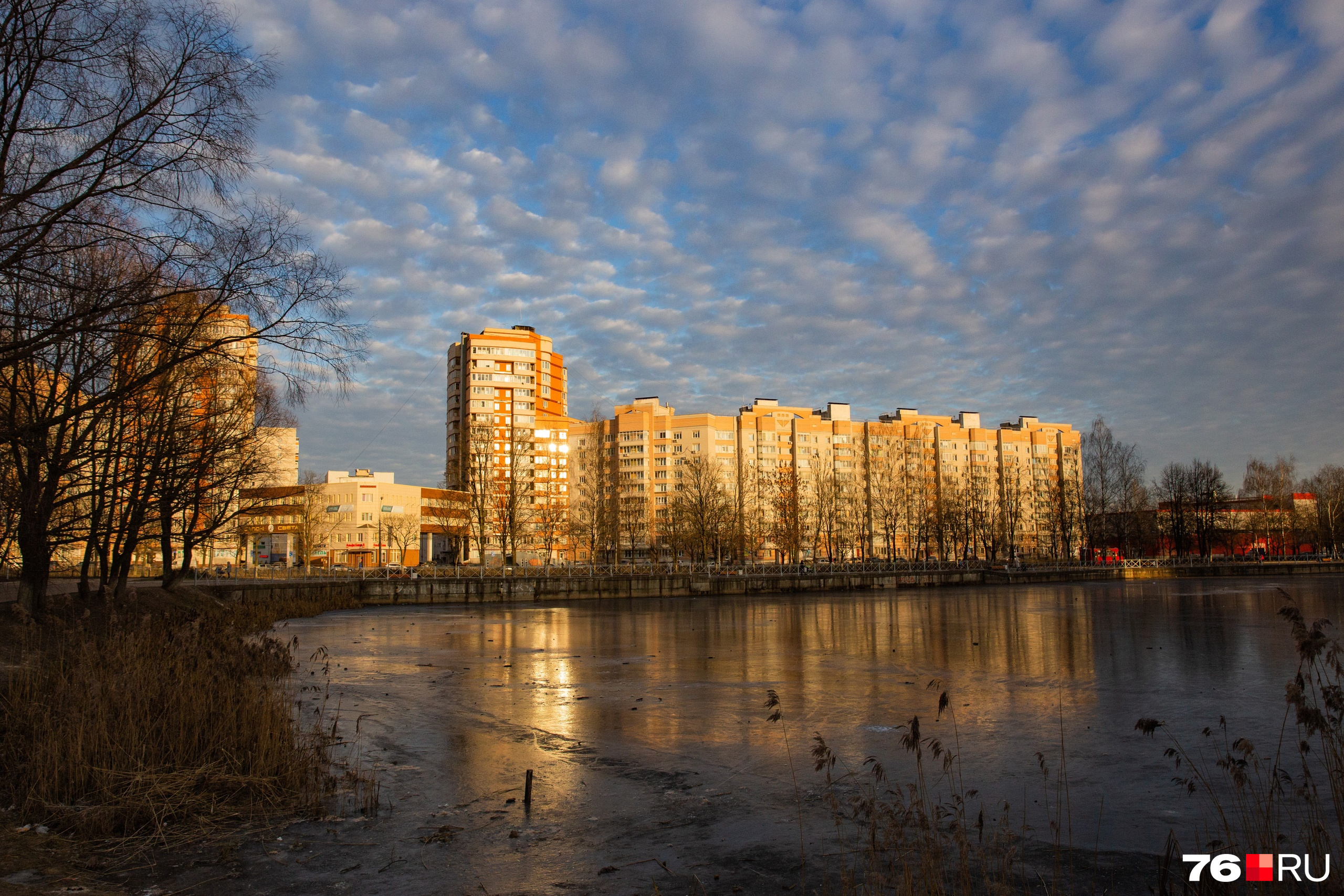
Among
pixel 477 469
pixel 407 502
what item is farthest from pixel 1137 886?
pixel 407 502

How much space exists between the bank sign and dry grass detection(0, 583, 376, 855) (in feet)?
22.3

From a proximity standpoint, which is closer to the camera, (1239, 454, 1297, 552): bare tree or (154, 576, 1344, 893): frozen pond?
(154, 576, 1344, 893): frozen pond

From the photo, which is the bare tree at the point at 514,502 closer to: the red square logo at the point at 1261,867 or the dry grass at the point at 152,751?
the dry grass at the point at 152,751

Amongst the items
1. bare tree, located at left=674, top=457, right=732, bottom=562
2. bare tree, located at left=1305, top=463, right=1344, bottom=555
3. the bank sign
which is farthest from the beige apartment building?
the bank sign

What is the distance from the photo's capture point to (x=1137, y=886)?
6.17 m

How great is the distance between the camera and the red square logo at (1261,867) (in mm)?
5441

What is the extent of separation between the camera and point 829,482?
341 feet

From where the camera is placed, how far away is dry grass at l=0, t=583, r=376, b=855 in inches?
287

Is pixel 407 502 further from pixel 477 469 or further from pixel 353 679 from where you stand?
pixel 353 679

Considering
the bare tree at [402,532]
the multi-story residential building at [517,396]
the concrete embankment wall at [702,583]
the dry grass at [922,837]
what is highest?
the multi-story residential building at [517,396]

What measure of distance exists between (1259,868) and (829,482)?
99685 mm

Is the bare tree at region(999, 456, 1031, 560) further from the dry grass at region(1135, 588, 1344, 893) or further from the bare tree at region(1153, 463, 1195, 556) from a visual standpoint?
the dry grass at region(1135, 588, 1344, 893)

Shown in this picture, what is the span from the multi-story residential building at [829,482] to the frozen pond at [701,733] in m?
55.9

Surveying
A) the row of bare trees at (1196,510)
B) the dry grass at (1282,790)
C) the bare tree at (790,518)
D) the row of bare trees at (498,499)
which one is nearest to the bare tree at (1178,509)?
the row of bare trees at (1196,510)
